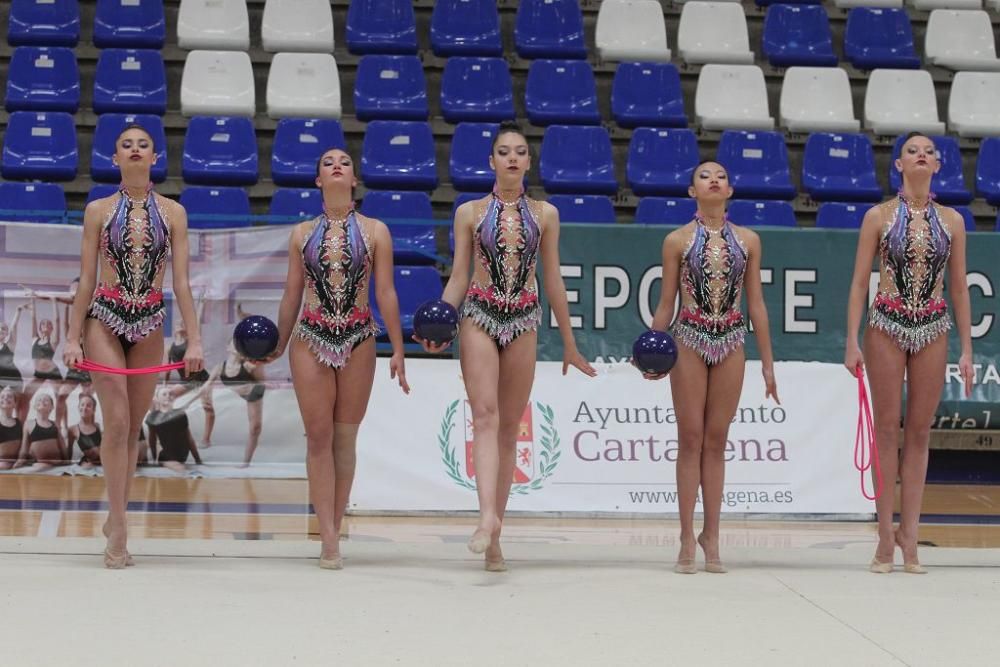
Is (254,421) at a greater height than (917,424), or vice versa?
(917,424)

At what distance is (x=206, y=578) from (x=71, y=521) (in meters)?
1.90

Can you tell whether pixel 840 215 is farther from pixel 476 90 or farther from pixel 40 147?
pixel 40 147

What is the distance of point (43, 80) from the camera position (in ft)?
33.8

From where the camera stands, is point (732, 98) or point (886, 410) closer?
point (886, 410)

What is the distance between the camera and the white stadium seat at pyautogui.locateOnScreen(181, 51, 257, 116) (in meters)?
10.3

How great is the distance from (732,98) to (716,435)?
237 inches

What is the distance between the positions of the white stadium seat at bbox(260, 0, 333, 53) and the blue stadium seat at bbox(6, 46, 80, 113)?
5.35ft

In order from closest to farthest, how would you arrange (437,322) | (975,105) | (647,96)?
(437,322)
(647,96)
(975,105)

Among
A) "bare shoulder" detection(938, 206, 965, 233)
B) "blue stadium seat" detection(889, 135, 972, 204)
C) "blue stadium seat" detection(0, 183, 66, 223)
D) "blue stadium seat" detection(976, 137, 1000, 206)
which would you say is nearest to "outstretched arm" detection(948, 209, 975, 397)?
"bare shoulder" detection(938, 206, 965, 233)

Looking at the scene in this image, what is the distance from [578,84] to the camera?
1055 centimetres

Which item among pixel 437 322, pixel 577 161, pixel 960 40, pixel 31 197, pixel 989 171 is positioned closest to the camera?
pixel 437 322

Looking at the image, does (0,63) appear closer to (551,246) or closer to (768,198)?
(768,198)

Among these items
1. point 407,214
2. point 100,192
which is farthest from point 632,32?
point 100,192

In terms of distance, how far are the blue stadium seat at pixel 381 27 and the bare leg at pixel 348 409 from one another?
6.05 m
